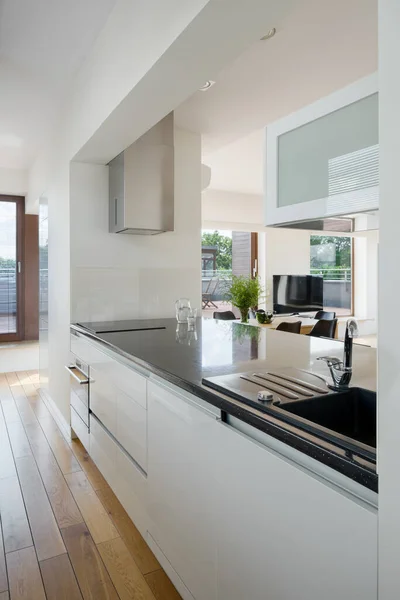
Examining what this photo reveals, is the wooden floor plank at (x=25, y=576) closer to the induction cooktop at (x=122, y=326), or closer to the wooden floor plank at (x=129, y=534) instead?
the wooden floor plank at (x=129, y=534)

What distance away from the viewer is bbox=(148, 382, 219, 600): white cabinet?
133 cm

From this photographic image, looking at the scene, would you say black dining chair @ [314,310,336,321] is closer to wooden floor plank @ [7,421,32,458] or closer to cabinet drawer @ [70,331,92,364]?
cabinet drawer @ [70,331,92,364]

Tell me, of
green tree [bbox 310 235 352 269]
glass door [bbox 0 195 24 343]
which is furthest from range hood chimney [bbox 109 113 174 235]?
green tree [bbox 310 235 352 269]

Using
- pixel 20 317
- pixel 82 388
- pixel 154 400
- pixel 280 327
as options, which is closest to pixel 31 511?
pixel 82 388

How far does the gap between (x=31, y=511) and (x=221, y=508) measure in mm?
1470

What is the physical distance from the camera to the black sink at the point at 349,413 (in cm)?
129

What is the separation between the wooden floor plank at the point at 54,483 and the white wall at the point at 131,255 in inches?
38.1

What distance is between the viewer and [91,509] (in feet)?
7.47

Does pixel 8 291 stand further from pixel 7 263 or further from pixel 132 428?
pixel 132 428

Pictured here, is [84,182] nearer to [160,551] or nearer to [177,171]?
[177,171]

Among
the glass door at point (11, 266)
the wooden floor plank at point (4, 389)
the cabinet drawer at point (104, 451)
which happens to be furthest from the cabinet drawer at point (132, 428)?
the glass door at point (11, 266)

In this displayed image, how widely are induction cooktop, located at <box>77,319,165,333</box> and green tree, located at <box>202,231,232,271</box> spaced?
14.0ft

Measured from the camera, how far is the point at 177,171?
3.62m

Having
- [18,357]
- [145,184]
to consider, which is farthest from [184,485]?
[18,357]
